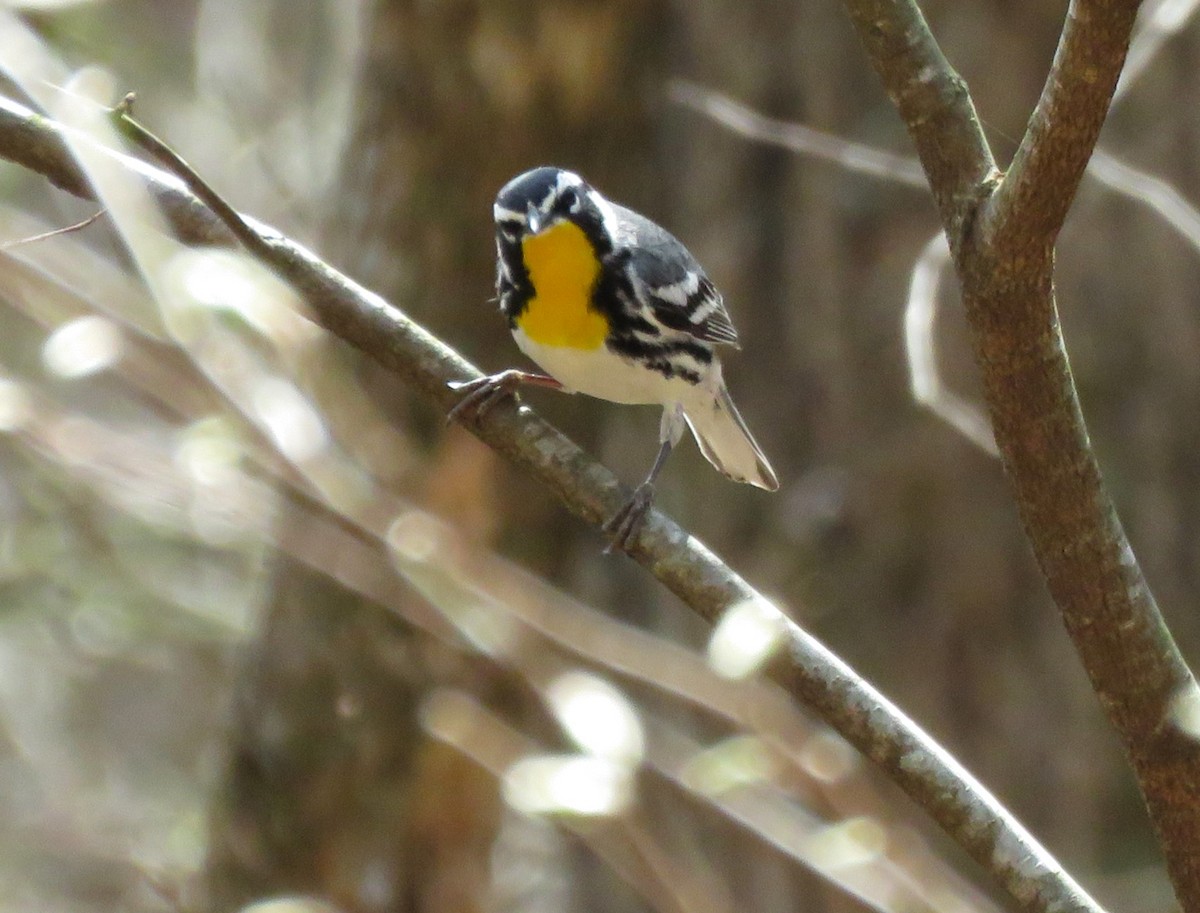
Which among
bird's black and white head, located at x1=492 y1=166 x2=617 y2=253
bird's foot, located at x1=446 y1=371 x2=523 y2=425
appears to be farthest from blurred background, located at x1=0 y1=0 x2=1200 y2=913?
bird's foot, located at x1=446 y1=371 x2=523 y2=425

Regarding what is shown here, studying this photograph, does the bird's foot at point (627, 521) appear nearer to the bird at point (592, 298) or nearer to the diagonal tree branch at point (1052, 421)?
the diagonal tree branch at point (1052, 421)

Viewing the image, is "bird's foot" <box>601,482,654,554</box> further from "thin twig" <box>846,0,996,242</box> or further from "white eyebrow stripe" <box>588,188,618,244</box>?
"white eyebrow stripe" <box>588,188,618,244</box>

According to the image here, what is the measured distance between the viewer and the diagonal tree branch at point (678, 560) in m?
1.68

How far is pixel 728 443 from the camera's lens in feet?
11.0

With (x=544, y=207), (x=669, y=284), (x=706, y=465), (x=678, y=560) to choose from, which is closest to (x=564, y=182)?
(x=544, y=207)

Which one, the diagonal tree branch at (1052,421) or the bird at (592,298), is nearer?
the diagonal tree branch at (1052,421)

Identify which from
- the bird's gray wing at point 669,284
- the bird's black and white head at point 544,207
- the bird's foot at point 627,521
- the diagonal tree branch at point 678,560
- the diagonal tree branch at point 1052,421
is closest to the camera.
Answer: the diagonal tree branch at point 1052,421

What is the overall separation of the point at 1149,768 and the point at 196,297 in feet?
4.54

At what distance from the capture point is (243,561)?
19.7ft

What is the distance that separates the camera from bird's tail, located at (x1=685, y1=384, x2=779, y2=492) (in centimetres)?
330

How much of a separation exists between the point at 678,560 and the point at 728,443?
1.47 meters

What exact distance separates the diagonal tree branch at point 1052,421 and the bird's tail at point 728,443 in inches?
62.5

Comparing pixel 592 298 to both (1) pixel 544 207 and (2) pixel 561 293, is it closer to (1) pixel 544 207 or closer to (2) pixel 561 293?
(2) pixel 561 293

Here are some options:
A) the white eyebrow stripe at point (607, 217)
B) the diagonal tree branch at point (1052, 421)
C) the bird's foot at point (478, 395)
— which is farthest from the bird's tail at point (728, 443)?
the diagonal tree branch at point (1052, 421)
